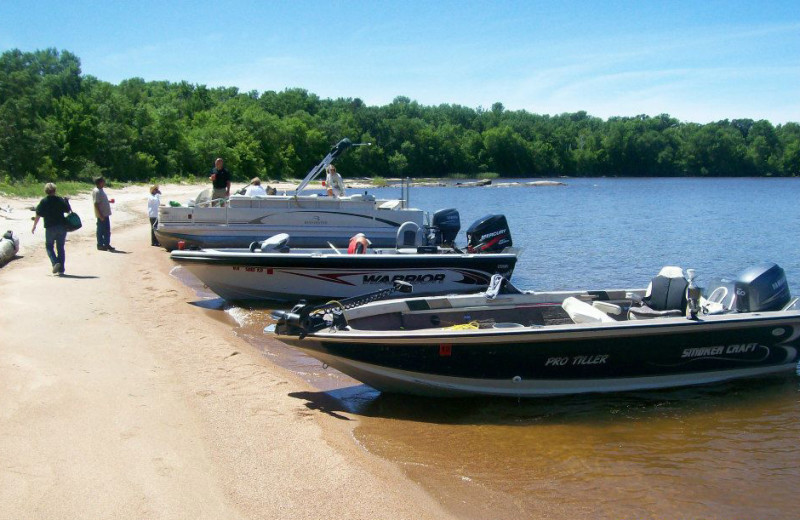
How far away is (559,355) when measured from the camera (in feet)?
25.5

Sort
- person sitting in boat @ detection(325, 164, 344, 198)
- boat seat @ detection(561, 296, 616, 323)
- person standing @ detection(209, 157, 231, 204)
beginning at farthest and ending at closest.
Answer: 1. person sitting in boat @ detection(325, 164, 344, 198)
2. person standing @ detection(209, 157, 231, 204)
3. boat seat @ detection(561, 296, 616, 323)

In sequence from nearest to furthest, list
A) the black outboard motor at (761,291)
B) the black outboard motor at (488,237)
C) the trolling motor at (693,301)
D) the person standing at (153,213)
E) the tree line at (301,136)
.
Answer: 1. the trolling motor at (693,301)
2. the black outboard motor at (761,291)
3. the black outboard motor at (488,237)
4. the person standing at (153,213)
5. the tree line at (301,136)

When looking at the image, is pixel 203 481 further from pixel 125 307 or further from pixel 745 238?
pixel 745 238

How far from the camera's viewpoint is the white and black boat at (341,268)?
499 inches

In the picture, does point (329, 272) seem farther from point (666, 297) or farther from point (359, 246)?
point (666, 297)

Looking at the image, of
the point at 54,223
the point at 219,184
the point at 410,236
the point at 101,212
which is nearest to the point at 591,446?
the point at 410,236

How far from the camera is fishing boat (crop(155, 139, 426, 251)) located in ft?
55.6

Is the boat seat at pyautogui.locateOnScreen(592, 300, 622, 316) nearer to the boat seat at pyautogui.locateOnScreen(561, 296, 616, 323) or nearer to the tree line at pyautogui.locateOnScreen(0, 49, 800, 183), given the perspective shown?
the boat seat at pyautogui.locateOnScreen(561, 296, 616, 323)

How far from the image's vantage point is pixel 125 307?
10883 mm

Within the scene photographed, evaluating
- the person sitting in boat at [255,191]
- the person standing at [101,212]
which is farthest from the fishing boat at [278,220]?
the person standing at [101,212]

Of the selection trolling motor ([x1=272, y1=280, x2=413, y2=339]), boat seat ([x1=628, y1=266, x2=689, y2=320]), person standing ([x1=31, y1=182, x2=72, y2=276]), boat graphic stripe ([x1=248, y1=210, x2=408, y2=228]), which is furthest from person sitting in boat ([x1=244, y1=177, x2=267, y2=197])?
boat seat ([x1=628, y1=266, x2=689, y2=320])

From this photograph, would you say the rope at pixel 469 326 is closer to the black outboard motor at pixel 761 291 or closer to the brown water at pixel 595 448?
the brown water at pixel 595 448

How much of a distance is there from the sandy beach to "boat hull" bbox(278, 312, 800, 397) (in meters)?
0.73

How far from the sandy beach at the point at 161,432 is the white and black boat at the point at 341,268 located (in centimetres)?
238
